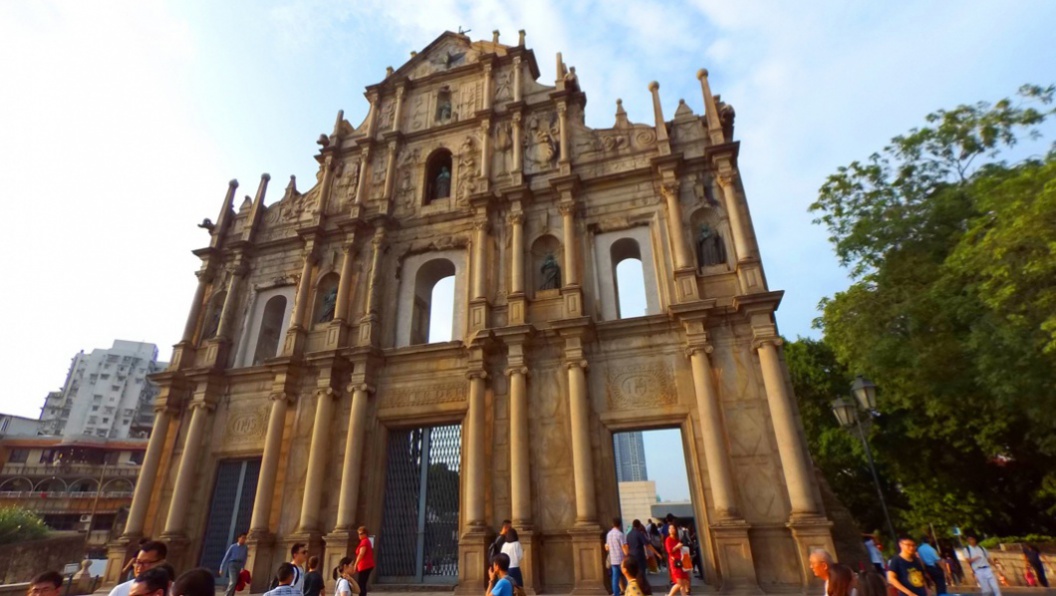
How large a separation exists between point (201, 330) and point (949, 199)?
A: 1958cm

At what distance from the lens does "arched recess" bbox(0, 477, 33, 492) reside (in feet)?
124

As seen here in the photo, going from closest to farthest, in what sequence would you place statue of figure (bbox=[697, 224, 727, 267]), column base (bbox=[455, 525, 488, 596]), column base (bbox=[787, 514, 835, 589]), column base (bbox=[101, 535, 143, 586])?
1. column base (bbox=[787, 514, 835, 589])
2. column base (bbox=[455, 525, 488, 596])
3. column base (bbox=[101, 535, 143, 586])
4. statue of figure (bbox=[697, 224, 727, 267])

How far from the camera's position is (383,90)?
19.8 meters

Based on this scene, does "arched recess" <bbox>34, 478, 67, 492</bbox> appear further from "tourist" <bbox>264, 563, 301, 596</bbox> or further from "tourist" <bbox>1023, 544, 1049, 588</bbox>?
"tourist" <bbox>1023, 544, 1049, 588</bbox>

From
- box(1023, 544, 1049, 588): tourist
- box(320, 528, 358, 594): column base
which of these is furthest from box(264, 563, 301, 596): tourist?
box(1023, 544, 1049, 588): tourist

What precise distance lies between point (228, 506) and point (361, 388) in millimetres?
4729

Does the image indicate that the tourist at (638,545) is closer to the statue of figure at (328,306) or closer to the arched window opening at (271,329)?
the statue of figure at (328,306)

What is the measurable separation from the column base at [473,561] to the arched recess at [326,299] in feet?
23.7

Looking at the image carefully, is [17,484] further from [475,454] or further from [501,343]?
[501,343]

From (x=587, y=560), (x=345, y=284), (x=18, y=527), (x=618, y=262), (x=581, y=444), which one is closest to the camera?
(x=587, y=560)

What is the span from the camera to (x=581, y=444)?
36.5 ft

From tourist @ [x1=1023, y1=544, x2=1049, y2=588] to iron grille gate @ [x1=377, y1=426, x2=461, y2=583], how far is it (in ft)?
43.4

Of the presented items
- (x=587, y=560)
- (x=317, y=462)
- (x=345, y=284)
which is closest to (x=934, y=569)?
Answer: (x=587, y=560)

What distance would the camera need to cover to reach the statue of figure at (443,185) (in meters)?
17.2
